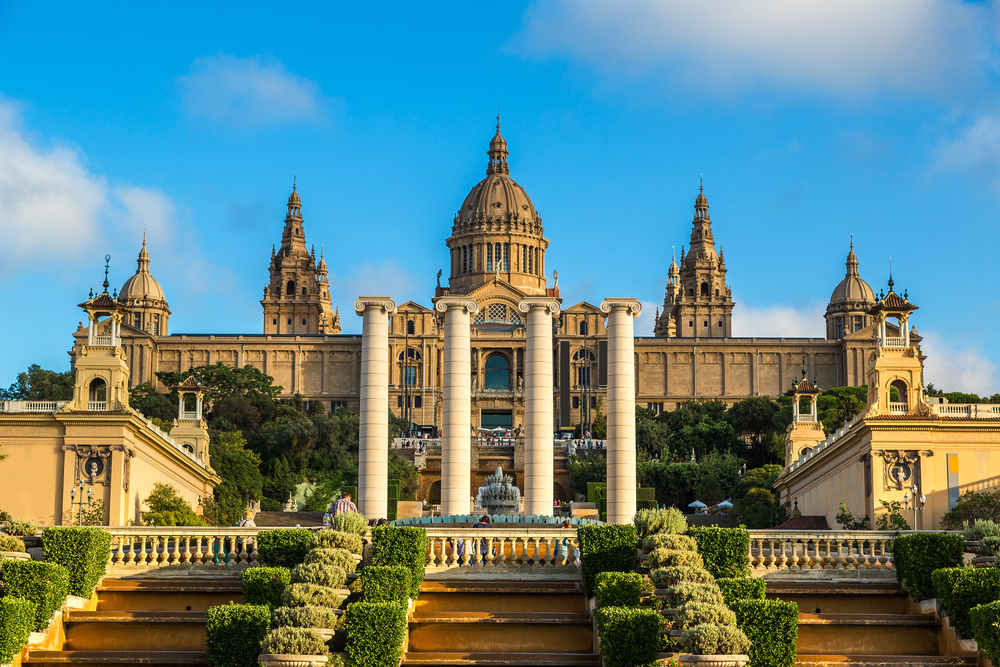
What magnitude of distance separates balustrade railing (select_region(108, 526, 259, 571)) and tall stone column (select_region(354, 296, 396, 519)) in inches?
530

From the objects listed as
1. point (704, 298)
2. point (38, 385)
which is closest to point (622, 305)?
point (38, 385)

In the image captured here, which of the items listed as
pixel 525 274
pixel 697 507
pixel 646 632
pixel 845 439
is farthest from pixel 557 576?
pixel 525 274

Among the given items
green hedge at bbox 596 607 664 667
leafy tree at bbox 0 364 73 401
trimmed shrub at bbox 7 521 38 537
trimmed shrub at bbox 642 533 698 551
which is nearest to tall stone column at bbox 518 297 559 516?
trimmed shrub at bbox 642 533 698 551

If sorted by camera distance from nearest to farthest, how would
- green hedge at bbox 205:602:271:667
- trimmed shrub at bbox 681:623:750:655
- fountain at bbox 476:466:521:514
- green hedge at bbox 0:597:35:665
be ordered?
trimmed shrub at bbox 681:623:750:655 < green hedge at bbox 205:602:271:667 < green hedge at bbox 0:597:35:665 < fountain at bbox 476:466:521:514

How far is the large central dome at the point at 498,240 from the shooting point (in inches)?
7534

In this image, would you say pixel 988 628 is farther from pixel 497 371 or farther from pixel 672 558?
pixel 497 371

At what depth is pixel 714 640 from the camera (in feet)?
93.9

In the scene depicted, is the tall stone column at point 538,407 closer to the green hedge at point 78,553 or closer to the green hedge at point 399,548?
the green hedge at point 399,548

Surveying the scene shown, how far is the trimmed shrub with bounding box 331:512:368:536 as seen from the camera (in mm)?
36125

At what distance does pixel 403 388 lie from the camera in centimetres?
17212

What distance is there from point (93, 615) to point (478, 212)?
530ft

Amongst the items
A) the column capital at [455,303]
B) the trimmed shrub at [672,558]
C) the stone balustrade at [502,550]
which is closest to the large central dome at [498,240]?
the column capital at [455,303]

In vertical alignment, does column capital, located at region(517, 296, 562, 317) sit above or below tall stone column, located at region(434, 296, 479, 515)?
above

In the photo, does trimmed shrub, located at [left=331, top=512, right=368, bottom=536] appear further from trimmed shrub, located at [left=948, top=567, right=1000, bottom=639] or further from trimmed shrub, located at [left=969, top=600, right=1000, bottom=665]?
trimmed shrub, located at [left=969, top=600, right=1000, bottom=665]
